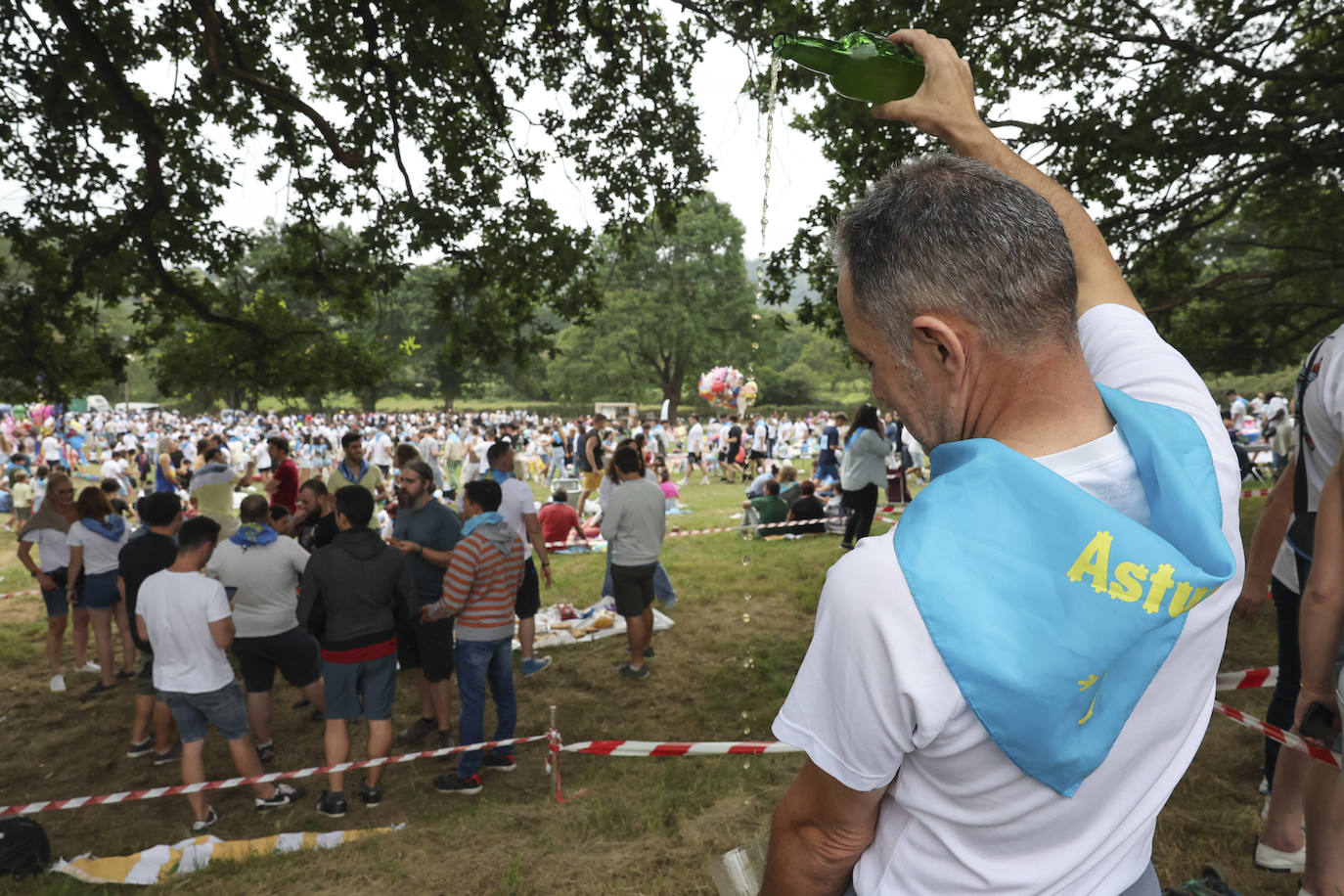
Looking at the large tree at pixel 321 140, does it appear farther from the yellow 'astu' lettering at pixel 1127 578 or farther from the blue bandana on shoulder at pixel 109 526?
the yellow 'astu' lettering at pixel 1127 578

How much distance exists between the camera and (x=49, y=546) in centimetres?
748

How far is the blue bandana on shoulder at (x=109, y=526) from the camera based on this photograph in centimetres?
715

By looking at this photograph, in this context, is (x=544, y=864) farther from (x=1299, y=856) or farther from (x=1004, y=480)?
(x=1004, y=480)

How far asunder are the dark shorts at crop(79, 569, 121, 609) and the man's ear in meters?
8.68

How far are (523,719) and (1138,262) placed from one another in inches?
369

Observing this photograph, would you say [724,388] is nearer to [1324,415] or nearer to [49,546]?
[49,546]

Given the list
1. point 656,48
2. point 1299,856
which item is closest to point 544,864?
point 1299,856

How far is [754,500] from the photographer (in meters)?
13.7

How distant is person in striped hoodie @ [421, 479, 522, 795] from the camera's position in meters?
5.59

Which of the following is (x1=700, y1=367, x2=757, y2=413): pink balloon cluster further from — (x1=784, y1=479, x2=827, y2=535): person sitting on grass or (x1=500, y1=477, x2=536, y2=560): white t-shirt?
(x1=500, y1=477, x2=536, y2=560): white t-shirt

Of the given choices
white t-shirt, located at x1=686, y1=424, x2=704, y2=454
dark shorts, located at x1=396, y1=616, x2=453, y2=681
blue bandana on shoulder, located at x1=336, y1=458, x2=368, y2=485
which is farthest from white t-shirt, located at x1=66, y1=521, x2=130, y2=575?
white t-shirt, located at x1=686, y1=424, x2=704, y2=454

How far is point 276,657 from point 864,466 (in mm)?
7895

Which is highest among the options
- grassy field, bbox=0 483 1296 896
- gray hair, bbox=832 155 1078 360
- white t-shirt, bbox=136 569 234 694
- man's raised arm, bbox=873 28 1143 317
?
man's raised arm, bbox=873 28 1143 317

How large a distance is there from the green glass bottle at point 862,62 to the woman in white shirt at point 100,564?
7.79 m
